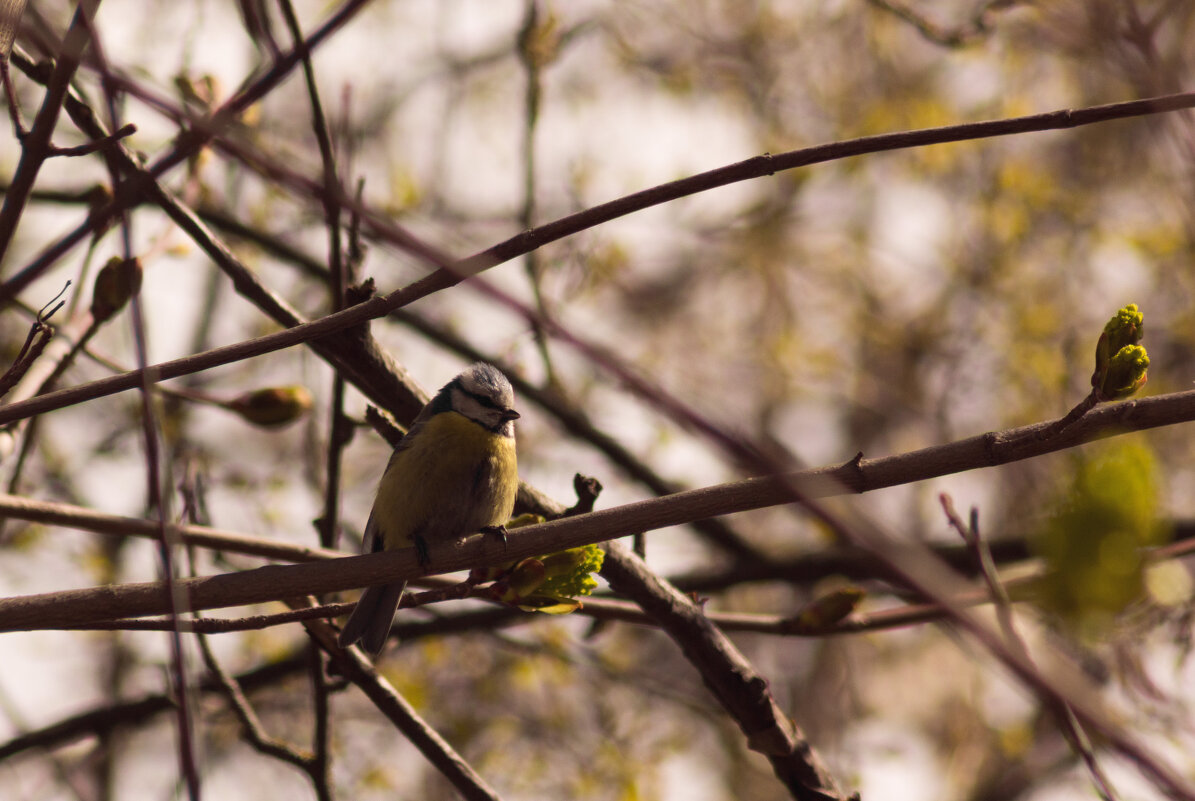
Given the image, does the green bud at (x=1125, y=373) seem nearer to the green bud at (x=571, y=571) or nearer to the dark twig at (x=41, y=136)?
the green bud at (x=571, y=571)

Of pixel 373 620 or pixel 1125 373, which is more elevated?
pixel 373 620

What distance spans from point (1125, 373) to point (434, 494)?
227cm

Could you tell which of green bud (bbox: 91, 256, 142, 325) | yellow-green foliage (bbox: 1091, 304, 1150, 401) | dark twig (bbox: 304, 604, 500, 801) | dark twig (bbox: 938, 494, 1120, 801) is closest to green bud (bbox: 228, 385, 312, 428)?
green bud (bbox: 91, 256, 142, 325)

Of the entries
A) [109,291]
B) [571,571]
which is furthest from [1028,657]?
[109,291]

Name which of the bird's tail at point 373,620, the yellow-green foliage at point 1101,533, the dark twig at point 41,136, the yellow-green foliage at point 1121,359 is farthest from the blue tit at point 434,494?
the yellow-green foliage at point 1101,533

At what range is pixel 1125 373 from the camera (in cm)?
176

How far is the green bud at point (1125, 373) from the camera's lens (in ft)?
5.68

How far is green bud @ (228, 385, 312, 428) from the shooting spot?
3074 mm

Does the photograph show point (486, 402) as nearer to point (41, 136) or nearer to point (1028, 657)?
point (41, 136)

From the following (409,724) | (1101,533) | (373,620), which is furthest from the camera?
(373,620)

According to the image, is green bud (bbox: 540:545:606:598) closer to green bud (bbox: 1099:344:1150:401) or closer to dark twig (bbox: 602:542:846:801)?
dark twig (bbox: 602:542:846:801)

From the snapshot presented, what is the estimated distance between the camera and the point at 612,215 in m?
1.72

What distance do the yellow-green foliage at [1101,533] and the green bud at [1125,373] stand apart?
0.95m

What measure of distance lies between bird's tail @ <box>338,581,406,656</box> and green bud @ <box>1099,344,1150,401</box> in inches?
87.4
